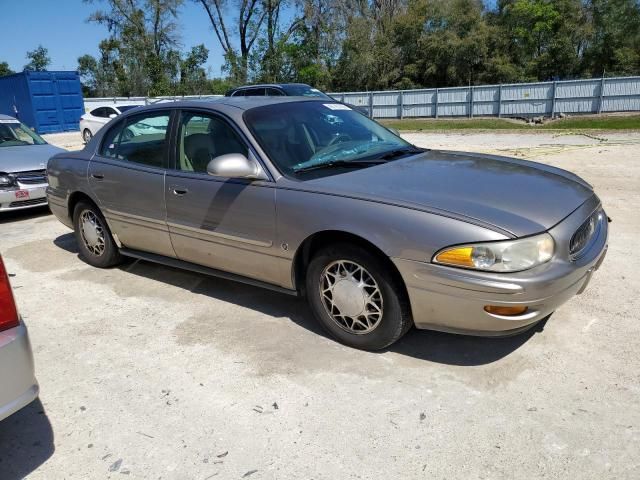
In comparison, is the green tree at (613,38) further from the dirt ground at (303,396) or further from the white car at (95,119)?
the dirt ground at (303,396)

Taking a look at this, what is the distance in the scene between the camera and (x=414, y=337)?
12.1 ft

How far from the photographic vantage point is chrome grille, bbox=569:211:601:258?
3166 millimetres

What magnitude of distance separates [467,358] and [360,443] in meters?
1.07

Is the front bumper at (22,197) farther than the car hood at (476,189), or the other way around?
the front bumper at (22,197)

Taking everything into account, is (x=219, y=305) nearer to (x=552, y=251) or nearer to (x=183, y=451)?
(x=183, y=451)

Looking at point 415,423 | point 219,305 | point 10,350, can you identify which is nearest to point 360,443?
point 415,423

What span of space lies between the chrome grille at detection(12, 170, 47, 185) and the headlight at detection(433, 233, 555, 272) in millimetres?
6884

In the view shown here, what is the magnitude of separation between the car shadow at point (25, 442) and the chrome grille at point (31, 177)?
5.55 metres

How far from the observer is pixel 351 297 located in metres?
3.41

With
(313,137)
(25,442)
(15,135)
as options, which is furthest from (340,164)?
(15,135)

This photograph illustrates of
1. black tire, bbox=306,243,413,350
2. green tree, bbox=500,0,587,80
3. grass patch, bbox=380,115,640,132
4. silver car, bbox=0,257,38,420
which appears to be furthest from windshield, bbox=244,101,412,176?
green tree, bbox=500,0,587,80

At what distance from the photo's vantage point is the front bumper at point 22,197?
7.54 meters

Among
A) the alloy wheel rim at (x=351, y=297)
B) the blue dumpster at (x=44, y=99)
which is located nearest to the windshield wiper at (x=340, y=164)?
the alloy wheel rim at (x=351, y=297)

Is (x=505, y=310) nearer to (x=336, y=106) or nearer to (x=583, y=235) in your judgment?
(x=583, y=235)
